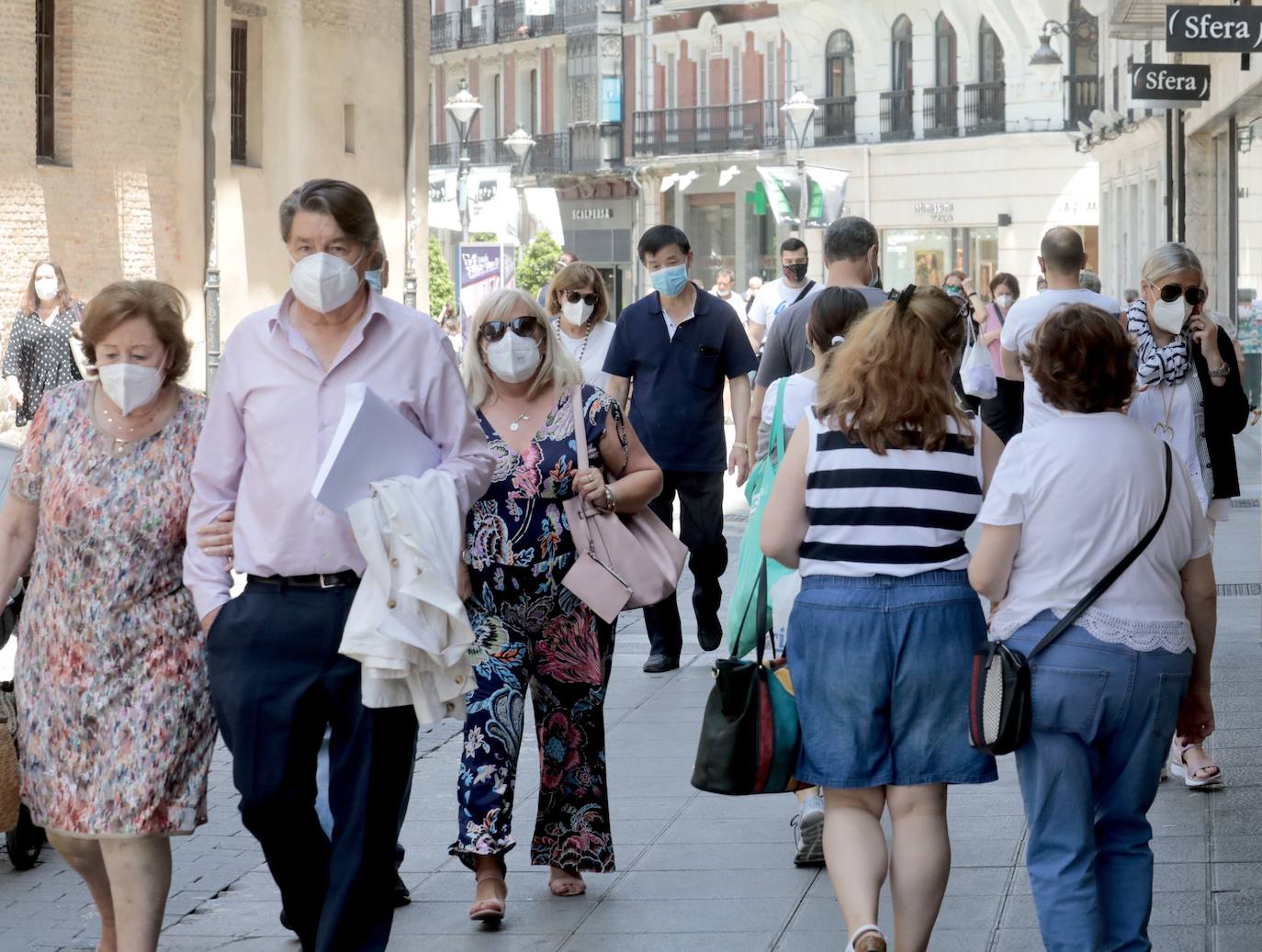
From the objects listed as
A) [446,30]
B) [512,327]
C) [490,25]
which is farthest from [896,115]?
[512,327]

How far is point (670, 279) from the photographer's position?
10469 millimetres

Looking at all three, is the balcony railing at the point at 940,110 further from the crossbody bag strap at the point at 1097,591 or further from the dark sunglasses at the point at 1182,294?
the crossbody bag strap at the point at 1097,591

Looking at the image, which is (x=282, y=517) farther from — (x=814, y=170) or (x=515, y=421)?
(x=814, y=170)

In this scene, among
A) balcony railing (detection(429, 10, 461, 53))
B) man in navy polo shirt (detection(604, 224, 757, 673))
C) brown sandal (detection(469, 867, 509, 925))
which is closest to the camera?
brown sandal (detection(469, 867, 509, 925))

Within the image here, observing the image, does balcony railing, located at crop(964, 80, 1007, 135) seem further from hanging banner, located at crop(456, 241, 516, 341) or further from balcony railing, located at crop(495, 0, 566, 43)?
hanging banner, located at crop(456, 241, 516, 341)

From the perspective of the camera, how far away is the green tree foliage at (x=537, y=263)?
54.3m

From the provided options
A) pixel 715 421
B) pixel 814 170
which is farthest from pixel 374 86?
pixel 715 421

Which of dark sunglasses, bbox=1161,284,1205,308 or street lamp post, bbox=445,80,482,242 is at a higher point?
street lamp post, bbox=445,80,482,242

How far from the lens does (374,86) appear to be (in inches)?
1251

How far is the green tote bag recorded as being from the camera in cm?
599

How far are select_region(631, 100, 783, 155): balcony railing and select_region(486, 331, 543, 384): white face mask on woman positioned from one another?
163ft

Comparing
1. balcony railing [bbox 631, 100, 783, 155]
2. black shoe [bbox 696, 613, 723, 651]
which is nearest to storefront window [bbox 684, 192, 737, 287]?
balcony railing [bbox 631, 100, 783, 155]

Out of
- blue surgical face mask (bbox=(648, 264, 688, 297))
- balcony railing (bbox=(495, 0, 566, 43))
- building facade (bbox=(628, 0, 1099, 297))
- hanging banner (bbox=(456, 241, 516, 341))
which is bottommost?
blue surgical face mask (bbox=(648, 264, 688, 297))

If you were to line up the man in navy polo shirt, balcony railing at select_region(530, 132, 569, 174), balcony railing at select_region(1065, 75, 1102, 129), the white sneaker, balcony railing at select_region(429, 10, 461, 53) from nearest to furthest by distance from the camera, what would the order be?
the white sneaker
the man in navy polo shirt
balcony railing at select_region(1065, 75, 1102, 129)
balcony railing at select_region(530, 132, 569, 174)
balcony railing at select_region(429, 10, 461, 53)
